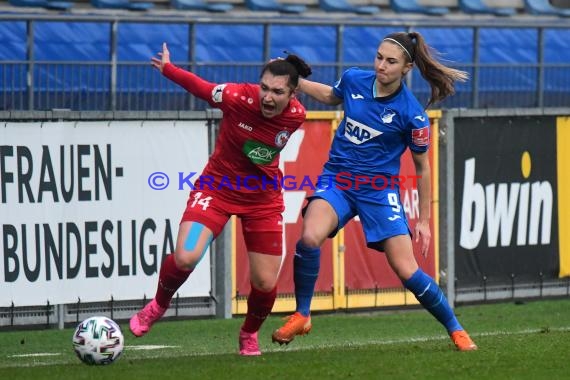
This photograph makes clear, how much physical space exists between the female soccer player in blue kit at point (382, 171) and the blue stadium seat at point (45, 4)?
952 centimetres

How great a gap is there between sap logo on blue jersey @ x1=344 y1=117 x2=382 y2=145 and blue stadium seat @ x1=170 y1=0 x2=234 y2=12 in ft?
36.8

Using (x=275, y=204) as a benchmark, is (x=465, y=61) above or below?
above

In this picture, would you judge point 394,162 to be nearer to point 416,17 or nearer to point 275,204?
point 275,204

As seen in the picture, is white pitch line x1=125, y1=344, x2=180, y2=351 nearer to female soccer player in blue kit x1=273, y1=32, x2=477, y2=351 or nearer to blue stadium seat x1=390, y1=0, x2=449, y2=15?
female soccer player in blue kit x1=273, y1=32, x2=477, y2=351

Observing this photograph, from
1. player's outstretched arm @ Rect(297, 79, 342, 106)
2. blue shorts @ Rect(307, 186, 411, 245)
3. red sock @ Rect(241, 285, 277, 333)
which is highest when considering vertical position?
player's outstretched arm @ Rect(297, 79, 342, 106)

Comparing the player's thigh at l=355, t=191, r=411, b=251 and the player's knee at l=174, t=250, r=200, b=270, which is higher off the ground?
the player's thigh at l=355, t=191, r=411, b=251

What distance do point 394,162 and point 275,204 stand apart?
89 centimetres

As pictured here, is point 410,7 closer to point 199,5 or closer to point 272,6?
point 272,6

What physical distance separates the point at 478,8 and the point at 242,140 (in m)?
15.8

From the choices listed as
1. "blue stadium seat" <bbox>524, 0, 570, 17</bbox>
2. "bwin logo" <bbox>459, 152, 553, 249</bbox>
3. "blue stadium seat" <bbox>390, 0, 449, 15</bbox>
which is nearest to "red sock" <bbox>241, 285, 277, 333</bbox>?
"bwin logo" <bbox>459, 152, 553, 249</bbox>

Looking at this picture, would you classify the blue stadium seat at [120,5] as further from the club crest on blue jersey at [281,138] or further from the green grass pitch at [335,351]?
the club crest on blue jersey at [281,138]

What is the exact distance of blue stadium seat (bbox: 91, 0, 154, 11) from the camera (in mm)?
19469

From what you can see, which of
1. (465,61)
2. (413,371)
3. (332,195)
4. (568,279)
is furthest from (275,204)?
(465,61)

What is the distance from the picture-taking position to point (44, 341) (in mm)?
11875
